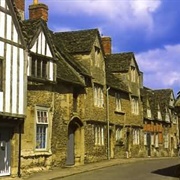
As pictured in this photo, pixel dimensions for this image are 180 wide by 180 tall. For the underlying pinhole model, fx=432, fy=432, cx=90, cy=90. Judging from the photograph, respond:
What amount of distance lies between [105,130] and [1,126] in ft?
41.8

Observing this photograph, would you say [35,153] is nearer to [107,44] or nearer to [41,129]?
[41,129]

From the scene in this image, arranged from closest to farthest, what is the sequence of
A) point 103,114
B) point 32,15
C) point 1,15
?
point 1,15 → point 32,15 → point 103,114

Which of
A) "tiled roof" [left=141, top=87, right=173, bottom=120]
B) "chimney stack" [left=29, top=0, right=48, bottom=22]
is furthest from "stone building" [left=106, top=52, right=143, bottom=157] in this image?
"chimney stack" [left=29, top=0, right=48, bottom=22]

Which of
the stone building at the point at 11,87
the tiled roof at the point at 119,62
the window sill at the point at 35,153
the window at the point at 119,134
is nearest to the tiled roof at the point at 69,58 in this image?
the window sill at the point at 35,153

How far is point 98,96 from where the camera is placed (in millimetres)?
29641

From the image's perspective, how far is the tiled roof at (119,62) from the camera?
35750 mm

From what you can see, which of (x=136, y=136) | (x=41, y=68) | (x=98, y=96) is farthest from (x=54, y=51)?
(x=136, y=136)

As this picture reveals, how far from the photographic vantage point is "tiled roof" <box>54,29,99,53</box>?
93.6 ft

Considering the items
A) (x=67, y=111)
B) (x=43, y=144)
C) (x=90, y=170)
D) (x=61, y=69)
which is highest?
(x=61, y=69)

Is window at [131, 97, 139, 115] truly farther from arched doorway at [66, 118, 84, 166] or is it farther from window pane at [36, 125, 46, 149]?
Answer: window pane at [36, 125, 46, 149]

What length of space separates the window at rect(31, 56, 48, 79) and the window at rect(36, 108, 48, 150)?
174 cm

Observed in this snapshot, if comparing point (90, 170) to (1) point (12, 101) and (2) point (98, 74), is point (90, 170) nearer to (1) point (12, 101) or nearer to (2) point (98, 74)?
(1) point (12, 101)

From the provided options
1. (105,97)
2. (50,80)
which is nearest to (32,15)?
(50,80)

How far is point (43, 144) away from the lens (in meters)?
22.1
